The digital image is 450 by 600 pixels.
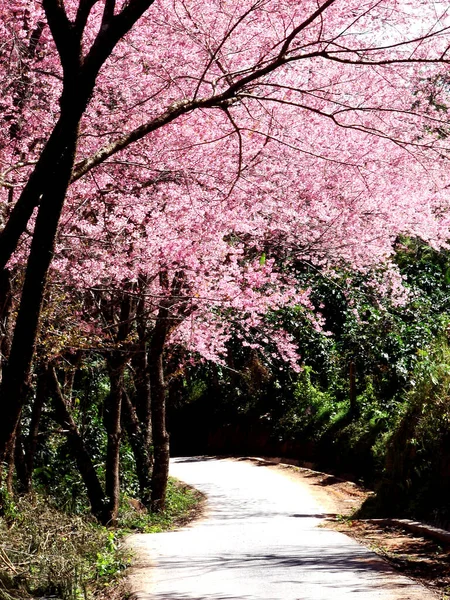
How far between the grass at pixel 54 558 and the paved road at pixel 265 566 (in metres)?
0.27

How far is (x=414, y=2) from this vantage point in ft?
31.9

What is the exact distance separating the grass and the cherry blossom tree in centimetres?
150

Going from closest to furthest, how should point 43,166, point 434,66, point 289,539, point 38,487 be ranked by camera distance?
point 43,166 < point 289,539 < point 434,66 < point 38,487

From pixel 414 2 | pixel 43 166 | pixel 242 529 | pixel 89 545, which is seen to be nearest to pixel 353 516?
→ pixel 242 529

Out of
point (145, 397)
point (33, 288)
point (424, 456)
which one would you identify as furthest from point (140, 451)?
point (33, 288)

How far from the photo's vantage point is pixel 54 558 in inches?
263

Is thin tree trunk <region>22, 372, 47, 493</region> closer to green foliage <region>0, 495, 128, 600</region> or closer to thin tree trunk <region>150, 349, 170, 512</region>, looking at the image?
thin tree trunk <region>150, 349, 170, 512</region>

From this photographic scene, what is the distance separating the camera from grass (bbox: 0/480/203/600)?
252 inches

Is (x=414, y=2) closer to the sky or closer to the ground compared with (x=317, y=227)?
closer to the sky

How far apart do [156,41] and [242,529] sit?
231 inches

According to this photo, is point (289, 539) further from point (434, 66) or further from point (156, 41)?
point (434, 66)

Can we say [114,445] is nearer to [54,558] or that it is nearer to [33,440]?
[33,440]

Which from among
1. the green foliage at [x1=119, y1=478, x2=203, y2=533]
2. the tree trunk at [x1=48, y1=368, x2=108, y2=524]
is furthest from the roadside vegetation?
the tree trunk at [x1=48, y1=368, x2=108, y2=524]

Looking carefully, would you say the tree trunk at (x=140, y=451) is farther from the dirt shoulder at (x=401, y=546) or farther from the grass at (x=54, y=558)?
the grass at (x=54, y=558)
